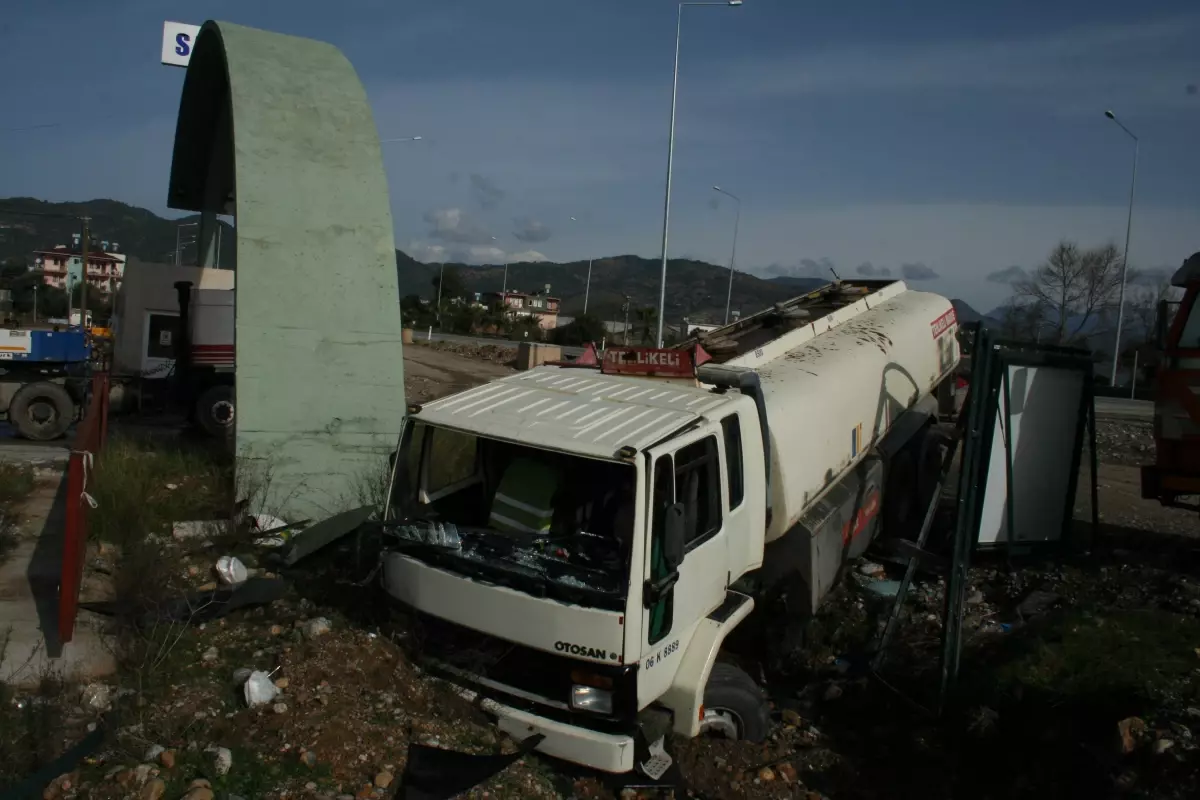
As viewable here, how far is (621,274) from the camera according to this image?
184375 millimetres

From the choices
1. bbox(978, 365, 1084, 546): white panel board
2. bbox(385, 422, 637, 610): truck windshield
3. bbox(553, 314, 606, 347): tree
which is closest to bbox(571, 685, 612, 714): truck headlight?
bbox(385, 422, 637, 610): truck windshield

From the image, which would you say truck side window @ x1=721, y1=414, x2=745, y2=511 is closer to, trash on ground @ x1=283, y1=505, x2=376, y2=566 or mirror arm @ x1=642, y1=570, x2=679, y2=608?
mirror arm @ x1=642, y1=570, x2=679, y2=608

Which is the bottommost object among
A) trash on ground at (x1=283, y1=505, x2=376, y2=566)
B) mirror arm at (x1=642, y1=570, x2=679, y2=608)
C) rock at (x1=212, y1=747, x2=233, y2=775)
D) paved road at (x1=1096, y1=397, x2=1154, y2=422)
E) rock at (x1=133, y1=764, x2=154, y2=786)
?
rock at (x1=212, y1=747, x2=233, y2=775)

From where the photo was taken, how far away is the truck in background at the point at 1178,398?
7785 mm

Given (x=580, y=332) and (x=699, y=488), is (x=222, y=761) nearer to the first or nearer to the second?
(x=699, y=488)

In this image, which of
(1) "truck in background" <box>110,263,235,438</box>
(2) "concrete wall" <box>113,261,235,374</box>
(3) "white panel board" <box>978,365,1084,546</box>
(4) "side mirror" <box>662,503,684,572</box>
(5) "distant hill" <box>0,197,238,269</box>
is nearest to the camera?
(4) "side mirror" <box>662,503,684,572</box>

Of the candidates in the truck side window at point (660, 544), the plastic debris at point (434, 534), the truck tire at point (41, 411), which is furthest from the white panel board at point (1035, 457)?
the truck tire at point (41, 411)

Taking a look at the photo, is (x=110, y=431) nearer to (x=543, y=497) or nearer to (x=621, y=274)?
(x=543, y=497)

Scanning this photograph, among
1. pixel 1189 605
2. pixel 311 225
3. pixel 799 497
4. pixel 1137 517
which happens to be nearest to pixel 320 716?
pixel 799 497

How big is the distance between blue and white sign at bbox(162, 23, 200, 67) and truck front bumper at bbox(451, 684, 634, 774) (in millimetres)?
20735

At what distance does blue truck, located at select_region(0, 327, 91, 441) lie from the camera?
551 inches

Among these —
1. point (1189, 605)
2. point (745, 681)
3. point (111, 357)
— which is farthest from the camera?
point (111, 357)

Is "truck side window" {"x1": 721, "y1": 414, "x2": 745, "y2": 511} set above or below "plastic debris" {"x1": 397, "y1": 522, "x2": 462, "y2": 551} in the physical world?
above

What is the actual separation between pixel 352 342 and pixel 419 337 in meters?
42.1
